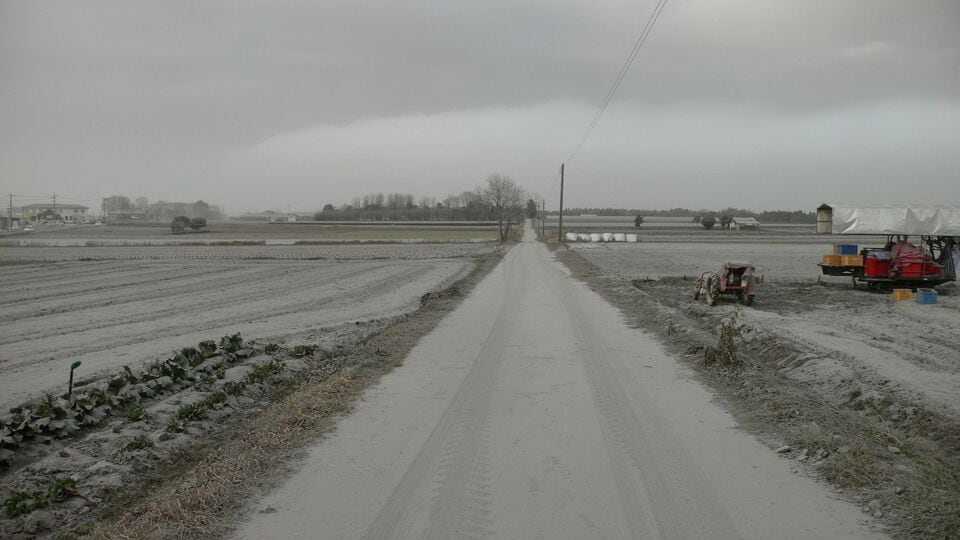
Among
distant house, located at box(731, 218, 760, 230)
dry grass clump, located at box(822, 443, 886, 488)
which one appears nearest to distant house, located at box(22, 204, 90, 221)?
distant house, located at box(731, 218, 760, 230)

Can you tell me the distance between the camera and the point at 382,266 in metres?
35.9

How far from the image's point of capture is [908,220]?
20.9 metres

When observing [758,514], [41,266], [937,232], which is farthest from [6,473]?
[41,266]

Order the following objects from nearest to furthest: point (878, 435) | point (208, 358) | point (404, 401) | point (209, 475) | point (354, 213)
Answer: point (209, 475) → point (878, 435) → point (404, 401) → point (208, 358) → point (354, 213)

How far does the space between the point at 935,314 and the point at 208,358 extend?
659 inches

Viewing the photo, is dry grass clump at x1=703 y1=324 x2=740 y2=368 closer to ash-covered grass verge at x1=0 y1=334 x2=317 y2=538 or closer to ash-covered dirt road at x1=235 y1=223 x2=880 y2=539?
ash-covered dirt road at x1=235 y1=223 x2=880 y2=539

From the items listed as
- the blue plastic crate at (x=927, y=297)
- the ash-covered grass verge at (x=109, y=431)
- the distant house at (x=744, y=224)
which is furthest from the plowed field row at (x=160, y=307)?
the distant house at (x=744, y=224)

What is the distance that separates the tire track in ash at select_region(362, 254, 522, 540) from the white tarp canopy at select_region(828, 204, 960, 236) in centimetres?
1860

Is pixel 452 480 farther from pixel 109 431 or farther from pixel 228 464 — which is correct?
pixel 109 431

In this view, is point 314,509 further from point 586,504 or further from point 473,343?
point 473,343

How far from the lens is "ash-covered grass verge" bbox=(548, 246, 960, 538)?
15.7ft

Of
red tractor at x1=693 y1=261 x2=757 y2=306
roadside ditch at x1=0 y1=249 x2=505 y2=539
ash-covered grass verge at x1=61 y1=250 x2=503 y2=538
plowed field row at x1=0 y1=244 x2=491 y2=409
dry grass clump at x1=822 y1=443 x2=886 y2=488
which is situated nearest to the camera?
ash-covered grass verge at x1=61 y1=250 x2=503 y2=538

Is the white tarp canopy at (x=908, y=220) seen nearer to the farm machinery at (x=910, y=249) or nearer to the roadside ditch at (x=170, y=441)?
the farm machinery at (x=910, y=249)

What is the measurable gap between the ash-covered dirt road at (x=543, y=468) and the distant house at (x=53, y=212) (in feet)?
539
